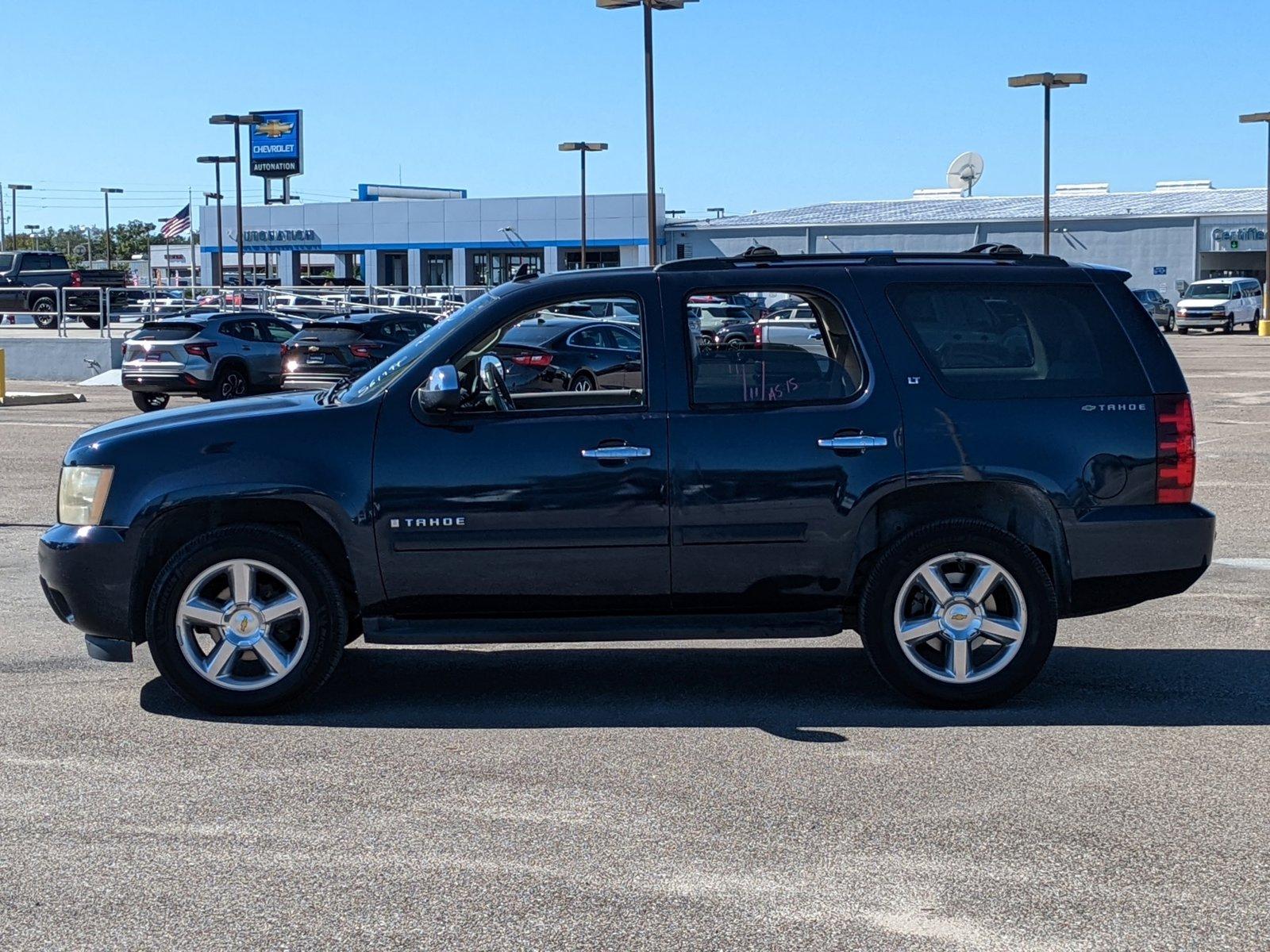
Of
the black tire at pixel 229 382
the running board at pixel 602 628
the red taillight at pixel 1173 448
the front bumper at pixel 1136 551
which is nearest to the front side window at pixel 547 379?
the running board at pixel 602 628

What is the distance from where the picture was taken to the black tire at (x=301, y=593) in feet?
20.9

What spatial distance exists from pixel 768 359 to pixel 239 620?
235 cm

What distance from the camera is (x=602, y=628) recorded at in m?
6.48

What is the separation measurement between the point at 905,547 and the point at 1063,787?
4.24 feet

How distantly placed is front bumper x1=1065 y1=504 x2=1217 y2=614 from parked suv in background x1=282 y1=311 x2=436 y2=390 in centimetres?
1699

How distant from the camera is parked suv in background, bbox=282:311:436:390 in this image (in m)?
22.9

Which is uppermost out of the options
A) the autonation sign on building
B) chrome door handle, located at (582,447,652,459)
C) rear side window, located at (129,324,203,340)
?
the autonation sign on building

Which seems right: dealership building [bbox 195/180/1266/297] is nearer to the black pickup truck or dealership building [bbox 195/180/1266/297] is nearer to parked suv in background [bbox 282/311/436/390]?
the black pickup truck

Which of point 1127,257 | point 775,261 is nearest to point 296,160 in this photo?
point 1127,257

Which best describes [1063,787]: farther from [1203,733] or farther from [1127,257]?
[1127,257]

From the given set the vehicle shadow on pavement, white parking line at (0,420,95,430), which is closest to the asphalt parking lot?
the vehicle shadow on pavement

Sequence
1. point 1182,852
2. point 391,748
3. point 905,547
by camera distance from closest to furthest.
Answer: point 1182,852 → point 391,748 → point 905,547

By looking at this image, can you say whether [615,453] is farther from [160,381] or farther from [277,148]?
[277,148]

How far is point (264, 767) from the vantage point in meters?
5.77
